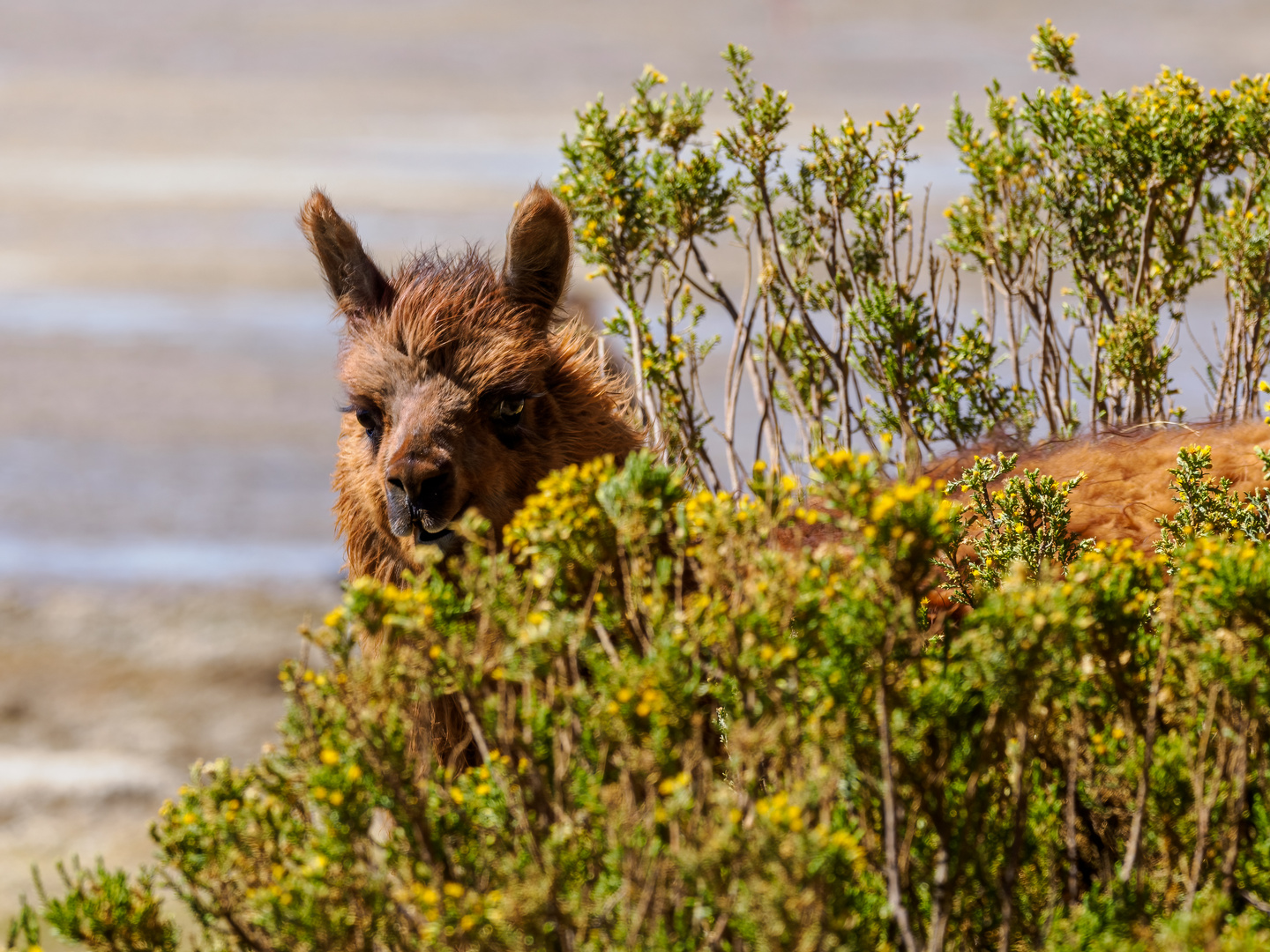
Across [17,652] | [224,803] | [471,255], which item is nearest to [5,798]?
[17,652]

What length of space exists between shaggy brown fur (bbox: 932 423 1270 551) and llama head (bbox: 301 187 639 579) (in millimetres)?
1266

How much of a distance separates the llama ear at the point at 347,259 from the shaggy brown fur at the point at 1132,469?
180cm

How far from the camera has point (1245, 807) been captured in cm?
229

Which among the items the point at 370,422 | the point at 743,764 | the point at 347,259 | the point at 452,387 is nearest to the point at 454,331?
the point at 452,387

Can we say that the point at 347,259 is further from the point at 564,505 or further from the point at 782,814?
the point at 782,814

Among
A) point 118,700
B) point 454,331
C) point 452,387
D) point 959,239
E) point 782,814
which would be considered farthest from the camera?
point 118,700

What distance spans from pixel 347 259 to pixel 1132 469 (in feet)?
7.89

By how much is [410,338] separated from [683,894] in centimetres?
188

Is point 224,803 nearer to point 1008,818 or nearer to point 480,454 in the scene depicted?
point 480,454

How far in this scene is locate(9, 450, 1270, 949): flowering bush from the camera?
6.57ft

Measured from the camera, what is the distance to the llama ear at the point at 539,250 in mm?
3592

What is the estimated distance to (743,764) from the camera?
7.71ft

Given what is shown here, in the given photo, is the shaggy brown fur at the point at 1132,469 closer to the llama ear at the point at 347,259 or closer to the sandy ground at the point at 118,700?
the llama ear at the point at 347,259

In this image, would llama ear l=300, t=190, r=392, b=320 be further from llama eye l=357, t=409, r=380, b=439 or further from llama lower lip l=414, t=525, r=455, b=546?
llama lower lip l=414, t=525, r=455, b=546
